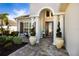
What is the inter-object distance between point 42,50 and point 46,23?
687mm

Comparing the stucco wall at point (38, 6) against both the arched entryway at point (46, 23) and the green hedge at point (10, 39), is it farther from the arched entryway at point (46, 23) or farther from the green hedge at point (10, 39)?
the green hedge at point (10, 39)

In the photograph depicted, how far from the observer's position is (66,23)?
16.9 ft

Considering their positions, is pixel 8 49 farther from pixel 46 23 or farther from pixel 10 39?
pixel 46 23

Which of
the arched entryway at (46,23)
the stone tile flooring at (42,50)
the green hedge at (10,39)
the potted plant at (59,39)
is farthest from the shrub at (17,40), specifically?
the potted plant at (59,39)

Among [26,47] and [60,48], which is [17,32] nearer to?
[26,47]

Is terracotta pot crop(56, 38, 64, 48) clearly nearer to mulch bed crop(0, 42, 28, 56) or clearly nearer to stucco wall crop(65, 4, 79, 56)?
stucco wall crop(65, 4, 79, 56)

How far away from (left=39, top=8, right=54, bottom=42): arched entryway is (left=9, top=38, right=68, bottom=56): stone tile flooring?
154 millimetres

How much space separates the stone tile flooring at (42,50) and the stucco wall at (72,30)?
246mm

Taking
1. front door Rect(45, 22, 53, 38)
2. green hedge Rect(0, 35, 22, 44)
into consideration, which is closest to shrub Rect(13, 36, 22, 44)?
green hedge Rect(0, 35, 22, 44)

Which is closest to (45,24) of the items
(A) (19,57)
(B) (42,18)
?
(B) (42,18)

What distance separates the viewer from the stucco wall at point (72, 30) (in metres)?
3.77

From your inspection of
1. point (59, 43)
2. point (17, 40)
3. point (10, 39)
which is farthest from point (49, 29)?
point (10, 39)

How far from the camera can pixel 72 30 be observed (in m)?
4.28

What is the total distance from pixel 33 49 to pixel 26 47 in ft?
0.59
